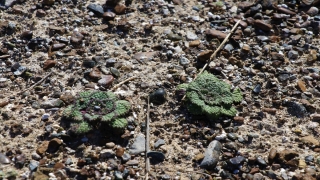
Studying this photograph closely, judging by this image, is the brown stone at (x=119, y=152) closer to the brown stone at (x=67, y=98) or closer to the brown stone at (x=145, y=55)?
the brown stone at (x=67, y=98)

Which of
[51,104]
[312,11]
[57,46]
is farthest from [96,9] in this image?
[312,11]

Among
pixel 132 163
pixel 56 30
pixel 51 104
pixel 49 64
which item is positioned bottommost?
pixel 132 163

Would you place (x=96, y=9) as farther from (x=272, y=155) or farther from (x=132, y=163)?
(x=272, y=155)

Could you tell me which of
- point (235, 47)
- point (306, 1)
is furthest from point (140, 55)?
point (306, 1)

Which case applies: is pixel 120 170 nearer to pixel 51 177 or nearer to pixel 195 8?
pixel 51 177

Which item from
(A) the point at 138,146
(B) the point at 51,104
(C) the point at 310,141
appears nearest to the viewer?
(A) the point at 138,146

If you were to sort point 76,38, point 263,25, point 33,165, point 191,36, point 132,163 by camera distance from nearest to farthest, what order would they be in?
point 33,165 → point 132,163 → point 76,38 → point 191,36 → point 263,25
